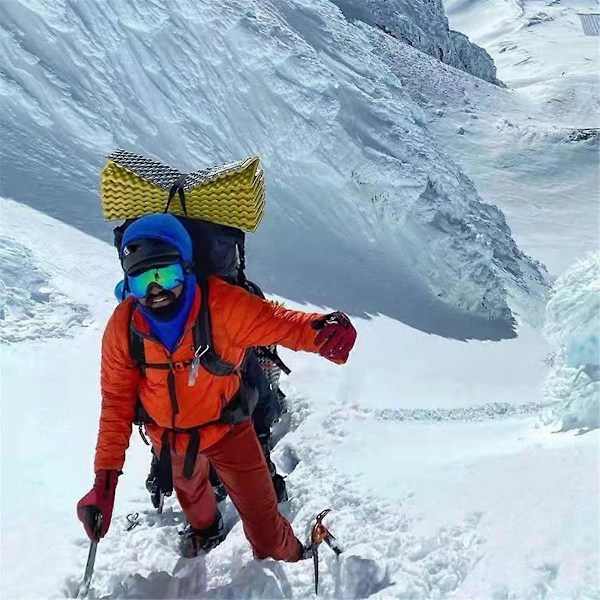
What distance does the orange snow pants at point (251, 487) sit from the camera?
2982mm

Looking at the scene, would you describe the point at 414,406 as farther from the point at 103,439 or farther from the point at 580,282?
the point at 103,439

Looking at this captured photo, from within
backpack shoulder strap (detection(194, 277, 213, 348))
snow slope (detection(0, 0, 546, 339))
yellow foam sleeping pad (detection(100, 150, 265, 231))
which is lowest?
backpack shoulder strap (detection(194, 277, 213, 348))

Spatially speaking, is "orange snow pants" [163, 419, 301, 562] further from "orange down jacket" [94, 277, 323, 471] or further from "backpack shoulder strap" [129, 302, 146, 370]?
"backpack shoulder strap" [129, 302, 146, 370]

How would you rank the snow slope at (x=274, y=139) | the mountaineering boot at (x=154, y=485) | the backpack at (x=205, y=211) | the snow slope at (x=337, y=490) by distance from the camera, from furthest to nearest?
the snow slope at (x=274, y=139), the mountaineering boot at (x=154, y=485), the backpack at (x=205, y=211), the snow slope at (x=337, y=490)

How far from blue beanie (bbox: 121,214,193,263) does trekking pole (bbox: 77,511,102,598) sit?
1065mm

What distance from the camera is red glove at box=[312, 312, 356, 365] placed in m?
2.57

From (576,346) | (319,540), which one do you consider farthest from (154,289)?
(576,346)

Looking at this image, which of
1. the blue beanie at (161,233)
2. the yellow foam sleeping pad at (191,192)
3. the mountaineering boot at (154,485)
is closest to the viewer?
the blue beanie at (161,233)

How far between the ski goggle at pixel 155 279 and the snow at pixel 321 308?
50.6 inches

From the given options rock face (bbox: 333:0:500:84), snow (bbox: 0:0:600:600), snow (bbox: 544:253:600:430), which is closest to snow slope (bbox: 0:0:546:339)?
snow (bbox: 0:0:600:600)

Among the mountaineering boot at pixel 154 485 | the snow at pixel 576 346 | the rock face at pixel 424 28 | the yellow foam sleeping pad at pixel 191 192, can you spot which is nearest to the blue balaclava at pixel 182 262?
the yellow foam sleeping pad at pixel 191 192

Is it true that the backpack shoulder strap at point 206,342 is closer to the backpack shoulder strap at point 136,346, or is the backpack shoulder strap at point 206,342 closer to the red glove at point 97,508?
the backpack shoulder strap at point 136,346

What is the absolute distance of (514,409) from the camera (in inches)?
230

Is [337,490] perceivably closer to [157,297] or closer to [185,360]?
[185,360]
